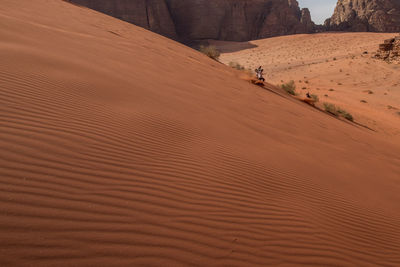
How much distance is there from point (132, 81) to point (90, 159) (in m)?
3.12

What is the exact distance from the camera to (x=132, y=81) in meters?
5.60

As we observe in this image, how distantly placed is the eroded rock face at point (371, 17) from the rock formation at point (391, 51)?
82.5ft

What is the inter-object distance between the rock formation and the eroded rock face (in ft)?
82.5

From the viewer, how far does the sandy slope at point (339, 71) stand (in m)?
15.4

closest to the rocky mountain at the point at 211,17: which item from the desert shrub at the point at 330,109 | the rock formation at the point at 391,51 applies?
the rock formation at the point at 391,51

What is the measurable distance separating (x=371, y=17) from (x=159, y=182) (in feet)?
183

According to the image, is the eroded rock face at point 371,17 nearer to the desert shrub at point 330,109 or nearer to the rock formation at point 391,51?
the rock formation at point 391,51

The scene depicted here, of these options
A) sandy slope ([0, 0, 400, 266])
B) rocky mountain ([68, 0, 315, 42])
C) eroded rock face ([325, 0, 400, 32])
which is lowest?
sandy slope ([0, 0, 400, 266])

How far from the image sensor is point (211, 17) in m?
44.5

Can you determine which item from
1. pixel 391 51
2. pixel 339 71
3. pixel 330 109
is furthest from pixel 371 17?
pixel 330 109

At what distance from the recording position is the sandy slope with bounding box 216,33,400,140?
50.6 feet

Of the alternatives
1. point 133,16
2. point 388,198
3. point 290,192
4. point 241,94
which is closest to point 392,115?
point 241,94

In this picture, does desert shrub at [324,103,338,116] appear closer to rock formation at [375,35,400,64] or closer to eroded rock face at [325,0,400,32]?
rock formation at [375,35,400,64]

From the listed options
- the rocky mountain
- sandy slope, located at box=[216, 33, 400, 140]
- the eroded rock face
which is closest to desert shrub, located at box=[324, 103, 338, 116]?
sandy slope, located at box=[216, 33, 400, 140]
